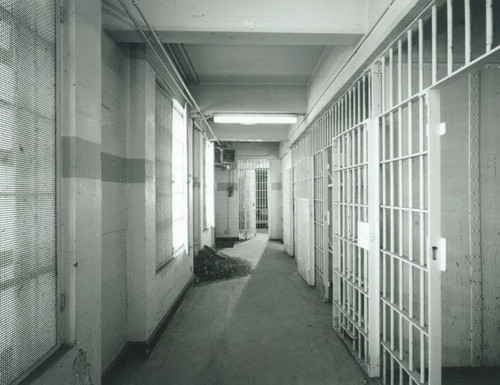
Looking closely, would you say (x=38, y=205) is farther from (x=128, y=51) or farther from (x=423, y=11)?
(x=423, y=11)

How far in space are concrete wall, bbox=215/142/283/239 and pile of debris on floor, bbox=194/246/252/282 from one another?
3459mm

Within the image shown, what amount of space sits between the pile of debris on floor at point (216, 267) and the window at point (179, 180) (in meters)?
1.16

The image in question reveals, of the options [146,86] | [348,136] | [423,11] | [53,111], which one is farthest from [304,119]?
[53,111]

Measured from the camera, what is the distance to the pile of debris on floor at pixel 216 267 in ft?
18.7

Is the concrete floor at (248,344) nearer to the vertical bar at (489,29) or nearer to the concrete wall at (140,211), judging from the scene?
the concrete wall at (140,211)

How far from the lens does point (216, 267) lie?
5992 millimetres

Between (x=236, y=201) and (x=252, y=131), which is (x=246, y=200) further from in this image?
(x=252, y=131)

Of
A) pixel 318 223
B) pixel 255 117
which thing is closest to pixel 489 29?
pixel 318 223

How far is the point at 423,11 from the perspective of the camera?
1.88m

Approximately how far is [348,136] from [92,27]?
251 centimetres

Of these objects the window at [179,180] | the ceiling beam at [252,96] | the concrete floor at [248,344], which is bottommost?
the concrete floor at [248,344]

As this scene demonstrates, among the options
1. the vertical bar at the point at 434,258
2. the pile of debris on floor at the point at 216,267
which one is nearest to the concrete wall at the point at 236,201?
the pile of debris on floor at the point at 216,267

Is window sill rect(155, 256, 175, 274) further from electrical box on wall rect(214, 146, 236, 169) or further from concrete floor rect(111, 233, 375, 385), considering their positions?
electrical box on wall rect(214, 146, 236, 169)

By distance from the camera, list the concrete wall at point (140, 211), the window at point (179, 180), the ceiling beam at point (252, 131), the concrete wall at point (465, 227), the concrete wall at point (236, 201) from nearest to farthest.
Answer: the concrete wall at point (465, 227) < the concrete wall at point (140, 211) < the window at point (179, 180) < the ceiling beam at point (252, 131) < the concrete wall at point (236, 201)
